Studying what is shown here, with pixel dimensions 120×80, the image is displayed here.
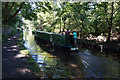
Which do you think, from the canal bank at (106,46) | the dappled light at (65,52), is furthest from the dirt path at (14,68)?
the canal bank at (106,46)

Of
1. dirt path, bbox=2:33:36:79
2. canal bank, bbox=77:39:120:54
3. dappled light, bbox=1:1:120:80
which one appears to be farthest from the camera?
canal bank, bbox=77:39:120:54

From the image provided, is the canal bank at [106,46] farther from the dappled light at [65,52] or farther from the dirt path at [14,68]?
the dirt path at [14,68]

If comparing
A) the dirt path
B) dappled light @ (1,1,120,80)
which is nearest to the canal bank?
dappled light @ (1,1,120,80)

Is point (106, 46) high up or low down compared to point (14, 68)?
up

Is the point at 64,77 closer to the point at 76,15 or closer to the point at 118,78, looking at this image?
the point at 118,78

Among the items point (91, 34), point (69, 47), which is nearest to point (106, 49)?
point (69, 47)

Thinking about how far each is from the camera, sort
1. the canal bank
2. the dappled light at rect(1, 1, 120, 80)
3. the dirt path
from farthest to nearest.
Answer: the canal bank → the dappled light at rect(1, 1, 120, 80) → the dirt path

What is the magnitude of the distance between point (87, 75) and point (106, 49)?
8.38 meters

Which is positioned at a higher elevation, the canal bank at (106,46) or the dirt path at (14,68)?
the canal bank at (106,46)

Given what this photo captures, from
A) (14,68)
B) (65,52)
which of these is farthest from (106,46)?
(14,68)

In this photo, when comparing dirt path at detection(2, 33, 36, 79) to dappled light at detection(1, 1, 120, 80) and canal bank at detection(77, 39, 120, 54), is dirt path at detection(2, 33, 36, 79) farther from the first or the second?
canal bank at detection(77, 39, 120, 54)

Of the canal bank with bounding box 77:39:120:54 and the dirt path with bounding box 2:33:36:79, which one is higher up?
the canal bank with bounding box 77:39:120:54

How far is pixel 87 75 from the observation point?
247 inches

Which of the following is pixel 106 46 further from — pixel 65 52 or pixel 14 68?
pixel 14 68
